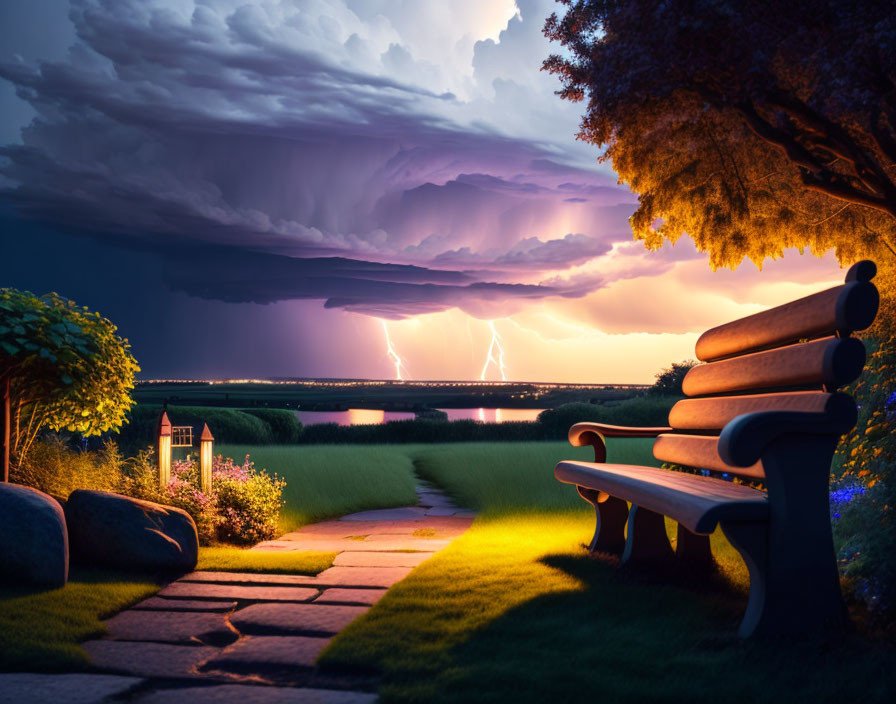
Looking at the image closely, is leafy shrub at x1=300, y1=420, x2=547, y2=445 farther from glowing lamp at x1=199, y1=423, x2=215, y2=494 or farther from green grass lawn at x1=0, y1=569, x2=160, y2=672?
green grass lawn at x1=0, y1=569, x2=160, y2=672

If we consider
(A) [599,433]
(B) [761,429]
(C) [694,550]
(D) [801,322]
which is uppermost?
(D) [801,322]

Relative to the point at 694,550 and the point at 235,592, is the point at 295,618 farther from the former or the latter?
the point at 694,550

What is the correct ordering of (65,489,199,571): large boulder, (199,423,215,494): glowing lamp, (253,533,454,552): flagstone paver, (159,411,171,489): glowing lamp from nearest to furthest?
(65,489,199,571): large boulder
(253,533,454,552): flagstone paver
(159,411,171,489): glowing lamp
(199,423,215,494): glowing lamp

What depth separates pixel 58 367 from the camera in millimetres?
5938

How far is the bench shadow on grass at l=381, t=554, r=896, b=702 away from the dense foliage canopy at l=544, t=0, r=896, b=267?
374 cm

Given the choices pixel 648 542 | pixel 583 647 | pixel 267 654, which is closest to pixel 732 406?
pixel 648 542

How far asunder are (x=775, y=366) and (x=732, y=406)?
52 centimetres

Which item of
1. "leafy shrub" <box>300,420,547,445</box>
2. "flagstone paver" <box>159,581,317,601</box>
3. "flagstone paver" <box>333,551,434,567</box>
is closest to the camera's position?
"flagstone paver" <box>159,581,317,601</box>

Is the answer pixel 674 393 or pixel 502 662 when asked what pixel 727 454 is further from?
pixel 674 393

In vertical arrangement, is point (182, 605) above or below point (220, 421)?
below

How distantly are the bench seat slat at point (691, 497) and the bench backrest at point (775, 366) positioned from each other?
335 mm

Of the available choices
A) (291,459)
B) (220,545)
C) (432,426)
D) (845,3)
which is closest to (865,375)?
(845,3)

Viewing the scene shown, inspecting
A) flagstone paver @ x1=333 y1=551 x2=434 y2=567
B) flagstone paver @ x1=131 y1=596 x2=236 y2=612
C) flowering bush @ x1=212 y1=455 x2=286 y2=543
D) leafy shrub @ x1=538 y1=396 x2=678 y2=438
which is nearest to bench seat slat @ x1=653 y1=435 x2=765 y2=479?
flagstone paver @ x1=333 y1=551 x2=434 y2=567

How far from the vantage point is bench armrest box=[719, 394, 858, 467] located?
3.13m
